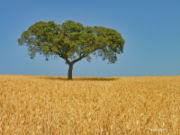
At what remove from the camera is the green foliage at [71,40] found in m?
33.8

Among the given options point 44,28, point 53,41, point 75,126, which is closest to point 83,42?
point 53,41

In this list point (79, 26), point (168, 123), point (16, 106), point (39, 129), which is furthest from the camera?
point (79, 26)

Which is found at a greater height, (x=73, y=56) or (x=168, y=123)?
(x=73, y=56)

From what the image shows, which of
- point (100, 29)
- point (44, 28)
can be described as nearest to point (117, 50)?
point (100, 29)

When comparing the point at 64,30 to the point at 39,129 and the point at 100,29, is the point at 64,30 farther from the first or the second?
the point at 39,129

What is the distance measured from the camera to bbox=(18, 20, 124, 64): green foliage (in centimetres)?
3375

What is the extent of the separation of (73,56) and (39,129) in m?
30.7

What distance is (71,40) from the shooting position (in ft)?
115

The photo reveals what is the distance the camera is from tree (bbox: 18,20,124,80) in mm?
33750

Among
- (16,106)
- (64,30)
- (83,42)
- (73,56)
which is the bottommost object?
(16,106)

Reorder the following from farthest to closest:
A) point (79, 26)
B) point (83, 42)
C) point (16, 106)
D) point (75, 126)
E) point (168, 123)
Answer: point (79, 26) < point (83, 42) < point (16, 106) < point (168, 123) < point (75, 126)

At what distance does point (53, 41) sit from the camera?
34.1 m

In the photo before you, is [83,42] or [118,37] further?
[118,37]

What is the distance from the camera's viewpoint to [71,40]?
34.9m
